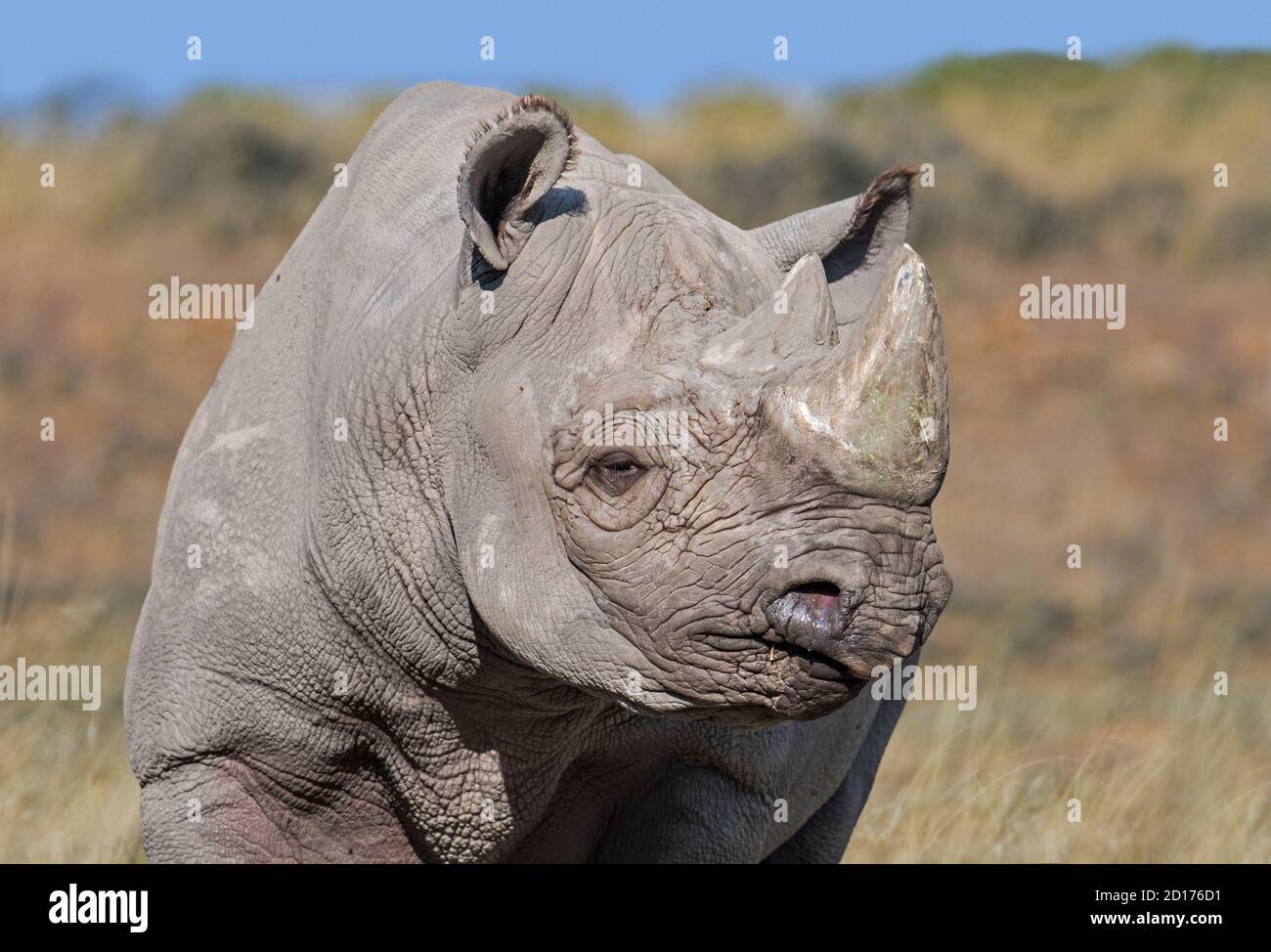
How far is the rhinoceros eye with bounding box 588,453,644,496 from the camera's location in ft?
13.6

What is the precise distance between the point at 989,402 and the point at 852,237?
49.5 ft

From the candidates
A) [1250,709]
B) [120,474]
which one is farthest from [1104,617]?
[120,474]

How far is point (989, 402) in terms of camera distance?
65.8 feet

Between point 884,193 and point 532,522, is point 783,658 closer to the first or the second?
point 532,522

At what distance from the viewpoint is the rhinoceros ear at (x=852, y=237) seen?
5.12 metres

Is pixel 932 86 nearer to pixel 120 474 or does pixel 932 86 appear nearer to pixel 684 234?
pixel 120 474

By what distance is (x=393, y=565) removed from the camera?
187 inches

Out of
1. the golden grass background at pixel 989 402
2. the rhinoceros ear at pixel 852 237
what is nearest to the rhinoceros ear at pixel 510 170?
the rhinoceros ear at pixel 852 237

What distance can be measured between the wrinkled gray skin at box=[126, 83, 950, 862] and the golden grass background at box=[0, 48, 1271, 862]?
206cm

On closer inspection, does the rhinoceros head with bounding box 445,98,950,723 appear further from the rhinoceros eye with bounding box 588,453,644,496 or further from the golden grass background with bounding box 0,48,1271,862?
the golden grass background with bounding box 0,48,1271,862

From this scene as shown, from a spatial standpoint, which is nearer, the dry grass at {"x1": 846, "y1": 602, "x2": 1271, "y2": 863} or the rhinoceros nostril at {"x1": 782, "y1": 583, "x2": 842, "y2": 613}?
Result: the rhinoceros nostril at {"x1": 782, "y1": 583, "x2": 842, "y2": 613}

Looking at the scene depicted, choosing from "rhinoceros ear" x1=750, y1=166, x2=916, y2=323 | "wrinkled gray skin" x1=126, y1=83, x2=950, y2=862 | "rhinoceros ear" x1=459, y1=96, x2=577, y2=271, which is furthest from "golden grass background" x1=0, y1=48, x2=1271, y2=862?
"rhinoceros ear" x1=459, y1=96, x2=577, y2=271
